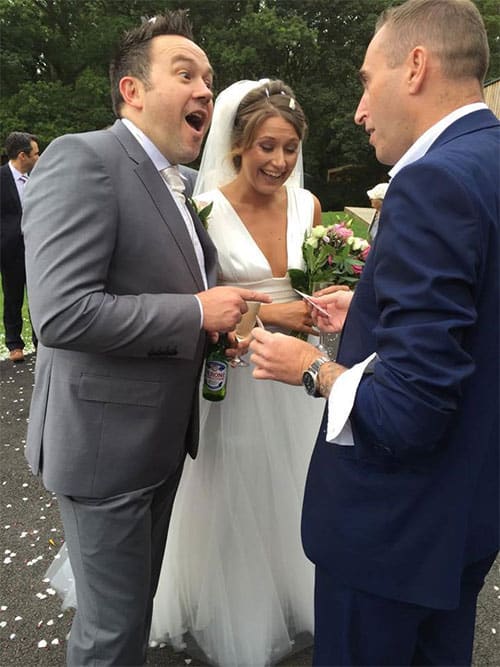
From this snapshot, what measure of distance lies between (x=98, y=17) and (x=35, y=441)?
2823 cm

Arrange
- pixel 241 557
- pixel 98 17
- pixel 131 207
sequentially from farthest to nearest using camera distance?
pixel 98 17 → pixel 241 557 → pixel 131 207

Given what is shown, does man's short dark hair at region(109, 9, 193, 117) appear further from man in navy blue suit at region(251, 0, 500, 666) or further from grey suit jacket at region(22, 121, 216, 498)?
man in navy blue suit at region(251, 0, 500, 666)

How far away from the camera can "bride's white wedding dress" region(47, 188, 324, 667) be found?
262 centimetres

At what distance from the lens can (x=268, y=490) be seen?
8.89 feet

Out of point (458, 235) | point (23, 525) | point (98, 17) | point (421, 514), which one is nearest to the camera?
point (458, 235)

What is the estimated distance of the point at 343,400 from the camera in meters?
1.36

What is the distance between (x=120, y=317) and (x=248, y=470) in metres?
1.32

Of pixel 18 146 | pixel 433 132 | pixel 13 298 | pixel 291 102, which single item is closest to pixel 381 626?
pixel 433 132

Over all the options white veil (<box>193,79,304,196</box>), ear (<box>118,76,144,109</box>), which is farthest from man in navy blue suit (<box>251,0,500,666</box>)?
white veil (<box>193,79,304,196</box>)

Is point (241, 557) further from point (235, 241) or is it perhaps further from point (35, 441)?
point (235, 241)

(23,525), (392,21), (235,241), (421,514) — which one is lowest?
(23,525)

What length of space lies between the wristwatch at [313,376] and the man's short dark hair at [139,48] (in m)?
1.17

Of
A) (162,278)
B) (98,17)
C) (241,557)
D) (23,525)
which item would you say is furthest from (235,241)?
(98,17)

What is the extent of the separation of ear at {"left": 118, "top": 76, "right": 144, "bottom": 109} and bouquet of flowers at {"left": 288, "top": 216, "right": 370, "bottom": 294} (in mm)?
1045
